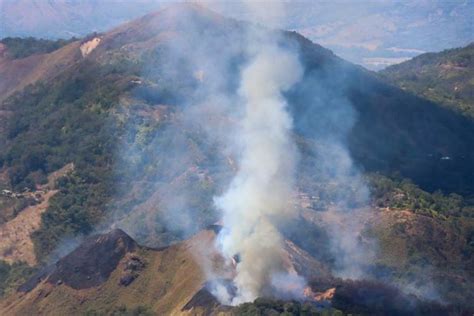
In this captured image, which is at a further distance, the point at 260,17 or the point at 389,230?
the point at 260,17

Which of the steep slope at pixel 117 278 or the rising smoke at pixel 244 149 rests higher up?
the rising smoke at pixel 244 149

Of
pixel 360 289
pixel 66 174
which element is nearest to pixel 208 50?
pixel 66 174

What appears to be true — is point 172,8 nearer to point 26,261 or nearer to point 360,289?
point 26,261

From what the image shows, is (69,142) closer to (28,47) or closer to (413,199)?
(413,199)

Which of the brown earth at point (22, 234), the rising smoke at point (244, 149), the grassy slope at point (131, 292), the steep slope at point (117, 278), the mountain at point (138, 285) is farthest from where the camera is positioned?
the brown earth at point (22, 234)

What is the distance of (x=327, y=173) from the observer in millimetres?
88438

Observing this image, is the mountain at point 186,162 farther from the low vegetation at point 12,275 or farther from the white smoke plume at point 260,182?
the white smoke plume at point 260,182

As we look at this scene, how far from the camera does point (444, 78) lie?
150 m

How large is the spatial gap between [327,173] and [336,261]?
67.3 ft

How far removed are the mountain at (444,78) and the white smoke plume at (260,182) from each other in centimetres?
3248

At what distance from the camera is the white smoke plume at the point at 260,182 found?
193 ft

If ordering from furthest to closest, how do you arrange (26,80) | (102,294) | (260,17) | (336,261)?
(26,80) < (260,17) < (336,261) < (102,294)

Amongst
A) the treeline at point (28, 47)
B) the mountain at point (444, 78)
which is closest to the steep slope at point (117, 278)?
the mountain at point (444, 78)

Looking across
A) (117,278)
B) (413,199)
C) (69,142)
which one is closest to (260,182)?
(117,278)
